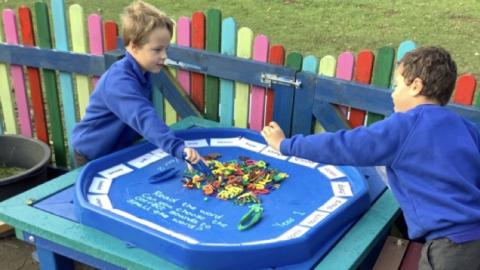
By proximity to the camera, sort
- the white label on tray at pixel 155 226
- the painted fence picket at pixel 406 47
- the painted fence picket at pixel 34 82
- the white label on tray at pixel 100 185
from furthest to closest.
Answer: the painted fence picket at pixel 34 82 < the painted fence picket at pixel 406 47 < the white label on tray at pixel 100 185 < the white label on tray at pixel 155 226

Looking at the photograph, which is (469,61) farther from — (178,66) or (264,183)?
(264,183)

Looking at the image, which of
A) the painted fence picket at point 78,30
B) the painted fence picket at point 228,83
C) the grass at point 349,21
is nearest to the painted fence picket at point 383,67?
the painted fence picket at point 228,83

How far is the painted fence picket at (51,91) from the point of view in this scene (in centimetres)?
397

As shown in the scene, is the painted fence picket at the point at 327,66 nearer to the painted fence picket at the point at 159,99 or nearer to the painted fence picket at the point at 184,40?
the painted fence picket at the point at 184,40

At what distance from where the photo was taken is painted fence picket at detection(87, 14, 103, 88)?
385cm

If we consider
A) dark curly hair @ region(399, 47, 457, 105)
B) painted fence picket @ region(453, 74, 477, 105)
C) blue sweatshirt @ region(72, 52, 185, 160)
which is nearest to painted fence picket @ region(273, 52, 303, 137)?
blue sweatshirt @ region(72, 52, 185, 160)

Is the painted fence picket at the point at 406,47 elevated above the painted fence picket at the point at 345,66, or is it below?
above

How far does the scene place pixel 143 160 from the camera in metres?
3.11

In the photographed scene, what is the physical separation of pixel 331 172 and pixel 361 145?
745 mm

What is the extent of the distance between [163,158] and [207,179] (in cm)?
36

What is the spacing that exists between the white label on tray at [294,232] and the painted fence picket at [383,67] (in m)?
1.06

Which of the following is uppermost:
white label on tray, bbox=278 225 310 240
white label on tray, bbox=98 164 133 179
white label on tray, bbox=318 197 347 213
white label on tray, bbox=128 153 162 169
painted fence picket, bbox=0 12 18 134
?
white label on tray, bbox=278 225 310 240

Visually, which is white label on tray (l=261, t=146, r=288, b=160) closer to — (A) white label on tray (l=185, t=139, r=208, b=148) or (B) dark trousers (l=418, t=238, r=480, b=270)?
(A) white label on tray (l=185, t=139, r=208, b=148)

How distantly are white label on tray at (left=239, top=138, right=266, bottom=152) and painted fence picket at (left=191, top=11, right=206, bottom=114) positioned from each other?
0.55 meters
